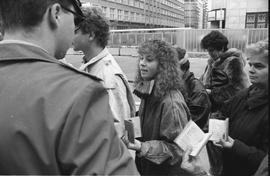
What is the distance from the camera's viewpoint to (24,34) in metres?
1.10

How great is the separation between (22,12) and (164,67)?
152cm

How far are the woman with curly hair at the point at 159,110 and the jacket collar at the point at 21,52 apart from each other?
1301 mm

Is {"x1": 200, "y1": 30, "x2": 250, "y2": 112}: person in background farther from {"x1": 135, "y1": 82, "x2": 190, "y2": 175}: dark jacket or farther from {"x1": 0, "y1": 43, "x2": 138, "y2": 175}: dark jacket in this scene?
{"x1": 0, "y1": 43, "x2": 138, "y2": 175}: dark jacket

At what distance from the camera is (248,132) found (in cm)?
205

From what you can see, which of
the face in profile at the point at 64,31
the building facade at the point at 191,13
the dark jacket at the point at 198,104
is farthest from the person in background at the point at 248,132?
the building facade at the point at 191,13

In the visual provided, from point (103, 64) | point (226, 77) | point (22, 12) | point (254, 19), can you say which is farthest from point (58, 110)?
point (254, 19)

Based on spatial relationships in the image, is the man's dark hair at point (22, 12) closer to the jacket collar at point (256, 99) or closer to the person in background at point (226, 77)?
the jacket collar at point (256, 99)

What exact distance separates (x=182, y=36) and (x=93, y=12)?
610 inches

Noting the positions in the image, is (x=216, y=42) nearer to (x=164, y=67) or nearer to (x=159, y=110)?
(x=164, y=67)

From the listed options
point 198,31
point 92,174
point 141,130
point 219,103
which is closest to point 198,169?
point 141,130

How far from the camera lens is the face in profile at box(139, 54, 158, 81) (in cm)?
246

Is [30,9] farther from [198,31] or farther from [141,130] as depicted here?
[198,31]

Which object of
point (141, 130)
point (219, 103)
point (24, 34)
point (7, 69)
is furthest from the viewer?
point (219, 103)

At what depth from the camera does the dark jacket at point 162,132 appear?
218 centimetres
